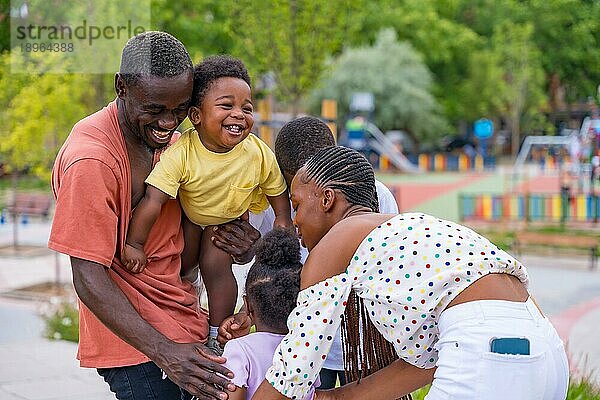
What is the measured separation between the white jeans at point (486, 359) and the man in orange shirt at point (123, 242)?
643 millimetres

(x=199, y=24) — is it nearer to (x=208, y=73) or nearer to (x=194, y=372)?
(x=208, y=73)

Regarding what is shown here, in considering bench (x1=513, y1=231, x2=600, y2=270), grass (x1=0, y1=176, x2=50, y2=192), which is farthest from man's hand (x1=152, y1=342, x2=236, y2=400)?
grass (x1=0, y1=176, x2=50, y2=192)

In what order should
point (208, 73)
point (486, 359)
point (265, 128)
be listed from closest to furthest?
point (486, 359) < point (208, 73) < point (265, 128)

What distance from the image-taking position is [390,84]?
32906mm

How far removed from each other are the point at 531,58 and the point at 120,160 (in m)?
28.6

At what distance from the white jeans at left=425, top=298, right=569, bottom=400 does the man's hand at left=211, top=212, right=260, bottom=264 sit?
0.85 metres

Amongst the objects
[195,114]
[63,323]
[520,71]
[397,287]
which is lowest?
[63,323]

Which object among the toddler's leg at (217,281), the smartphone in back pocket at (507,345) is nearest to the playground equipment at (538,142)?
the toddler's leg at (217,281)

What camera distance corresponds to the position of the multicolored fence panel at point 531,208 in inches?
646

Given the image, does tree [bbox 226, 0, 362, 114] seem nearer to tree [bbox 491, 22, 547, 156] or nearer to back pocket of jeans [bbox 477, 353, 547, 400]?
back pocket of jeans [bbox 477, 353, 547, 400]

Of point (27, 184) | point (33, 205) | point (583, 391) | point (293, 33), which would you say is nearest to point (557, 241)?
point (293, 33)

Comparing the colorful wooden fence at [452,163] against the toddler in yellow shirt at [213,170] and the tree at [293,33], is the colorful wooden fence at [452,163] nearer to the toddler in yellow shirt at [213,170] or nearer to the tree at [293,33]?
the tree at [293,33]

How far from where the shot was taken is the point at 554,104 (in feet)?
112

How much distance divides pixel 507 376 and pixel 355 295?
463 mm
